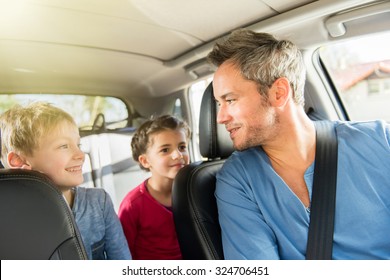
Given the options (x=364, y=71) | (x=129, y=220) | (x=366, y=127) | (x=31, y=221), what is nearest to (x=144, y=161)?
(x=129, y=220)

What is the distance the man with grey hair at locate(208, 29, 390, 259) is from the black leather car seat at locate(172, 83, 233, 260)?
0.18 feet

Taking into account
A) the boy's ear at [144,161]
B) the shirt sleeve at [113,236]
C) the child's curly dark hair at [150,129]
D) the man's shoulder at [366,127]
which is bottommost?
the shirt sleeve at [113,236]

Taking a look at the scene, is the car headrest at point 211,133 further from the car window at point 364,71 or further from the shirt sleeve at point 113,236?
the car window at point 364,71

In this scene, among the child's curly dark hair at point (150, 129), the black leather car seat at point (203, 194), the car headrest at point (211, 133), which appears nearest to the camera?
the black leather car seat at point (203, 194)

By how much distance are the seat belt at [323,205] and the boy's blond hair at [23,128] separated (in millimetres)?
762

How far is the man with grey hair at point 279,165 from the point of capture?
1127 millimetres

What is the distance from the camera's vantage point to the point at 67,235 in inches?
40.5

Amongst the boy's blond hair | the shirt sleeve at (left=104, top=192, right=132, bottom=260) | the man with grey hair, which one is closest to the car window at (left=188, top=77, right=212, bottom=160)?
the man with grey hair

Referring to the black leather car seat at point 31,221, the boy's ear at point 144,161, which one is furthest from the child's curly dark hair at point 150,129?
the black leather car seat at point 31,221

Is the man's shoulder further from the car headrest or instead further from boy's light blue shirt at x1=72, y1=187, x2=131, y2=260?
boy's light blue shirt at x1=72, y1=187, x2=131, y2=260

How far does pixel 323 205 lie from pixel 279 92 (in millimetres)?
357

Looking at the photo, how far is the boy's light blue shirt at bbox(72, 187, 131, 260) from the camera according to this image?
124 cm

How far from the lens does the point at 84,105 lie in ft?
4.27
